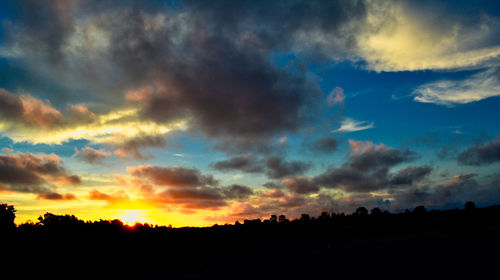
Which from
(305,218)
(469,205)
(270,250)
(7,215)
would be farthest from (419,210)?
(7,215)

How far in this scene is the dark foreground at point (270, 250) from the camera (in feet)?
45.6

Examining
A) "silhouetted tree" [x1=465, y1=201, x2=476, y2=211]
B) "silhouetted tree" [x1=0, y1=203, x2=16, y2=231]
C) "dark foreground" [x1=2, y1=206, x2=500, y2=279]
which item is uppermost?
"silhouetted tree" [x1=0, y1=203, x2=16, y2=231]

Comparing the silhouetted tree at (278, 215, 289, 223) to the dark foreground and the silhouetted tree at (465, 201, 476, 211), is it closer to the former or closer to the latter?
the dark foreground

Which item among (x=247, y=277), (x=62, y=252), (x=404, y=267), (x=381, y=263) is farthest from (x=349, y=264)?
(x=62, y=252)

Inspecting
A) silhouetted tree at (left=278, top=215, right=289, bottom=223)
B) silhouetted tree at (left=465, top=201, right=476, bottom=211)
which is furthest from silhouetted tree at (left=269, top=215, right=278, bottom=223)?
silhouetted tree at (left=465, top=201, right=476, bottom=211)

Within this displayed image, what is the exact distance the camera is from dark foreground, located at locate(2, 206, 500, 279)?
13.9m

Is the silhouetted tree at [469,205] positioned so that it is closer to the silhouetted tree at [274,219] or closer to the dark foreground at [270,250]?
the dark foreground at [270,250]

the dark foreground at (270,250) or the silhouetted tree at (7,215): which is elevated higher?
the silhouetted tree at (7,215)

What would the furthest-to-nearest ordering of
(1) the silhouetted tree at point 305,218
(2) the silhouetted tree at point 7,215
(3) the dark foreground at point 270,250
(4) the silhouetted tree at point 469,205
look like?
1. (1) the silhouetted tree at point 305,218
2. (4) the silhouetted tree at point 469,205
3. (2) the silhouetted tree at point 7,215
4. (3) the dark foreground at point 270,250

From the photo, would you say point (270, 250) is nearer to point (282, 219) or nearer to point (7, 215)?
point (282, 219)

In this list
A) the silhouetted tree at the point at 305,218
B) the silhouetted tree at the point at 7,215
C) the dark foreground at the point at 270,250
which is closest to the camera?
the dark foreground at the point at 270,250

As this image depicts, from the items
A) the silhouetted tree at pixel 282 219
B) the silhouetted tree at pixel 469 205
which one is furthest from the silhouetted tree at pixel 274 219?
the silhouetted tree at pixel 469 205

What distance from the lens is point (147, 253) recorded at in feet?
87.8

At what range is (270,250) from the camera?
26.3 m
